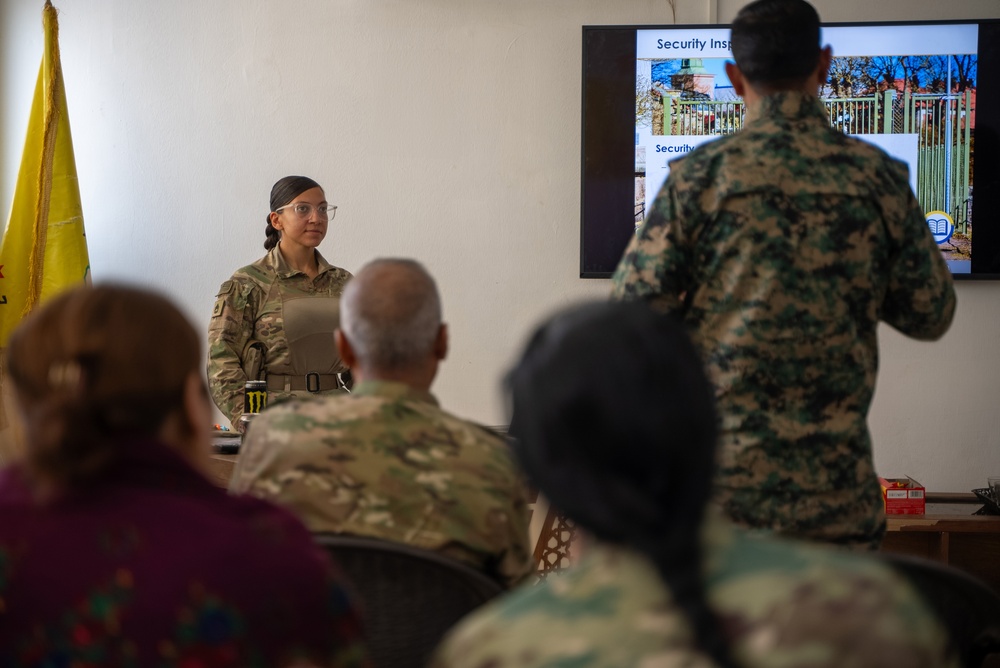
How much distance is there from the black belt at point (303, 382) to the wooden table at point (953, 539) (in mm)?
1922

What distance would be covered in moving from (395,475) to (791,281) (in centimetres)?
76

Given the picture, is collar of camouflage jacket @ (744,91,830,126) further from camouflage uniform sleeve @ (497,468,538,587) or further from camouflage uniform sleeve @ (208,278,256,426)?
camouflage uniform sleeve @ (208,278,256,426)

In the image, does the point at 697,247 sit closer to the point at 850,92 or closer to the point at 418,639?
the point at 418,639

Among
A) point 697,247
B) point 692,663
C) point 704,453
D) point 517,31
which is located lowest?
point 692,663

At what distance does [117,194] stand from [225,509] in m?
3.90

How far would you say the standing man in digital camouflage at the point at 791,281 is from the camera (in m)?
1.77

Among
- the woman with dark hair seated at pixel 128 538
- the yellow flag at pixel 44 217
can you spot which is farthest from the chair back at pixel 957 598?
the yellow flag at pixel 44 217

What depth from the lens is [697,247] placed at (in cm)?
182

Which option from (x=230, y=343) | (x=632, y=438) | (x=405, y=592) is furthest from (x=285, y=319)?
(x=632, y=438)

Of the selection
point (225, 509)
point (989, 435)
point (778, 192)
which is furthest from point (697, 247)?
point (989, 435)

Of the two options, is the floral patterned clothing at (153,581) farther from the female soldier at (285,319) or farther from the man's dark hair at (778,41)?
the female soldier at (285,319)

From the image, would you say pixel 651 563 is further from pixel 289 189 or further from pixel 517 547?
pixel 289 189

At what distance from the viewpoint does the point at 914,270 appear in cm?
180

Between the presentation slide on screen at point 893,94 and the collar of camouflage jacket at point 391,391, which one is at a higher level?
the presentation slide on screen at point 893,94
